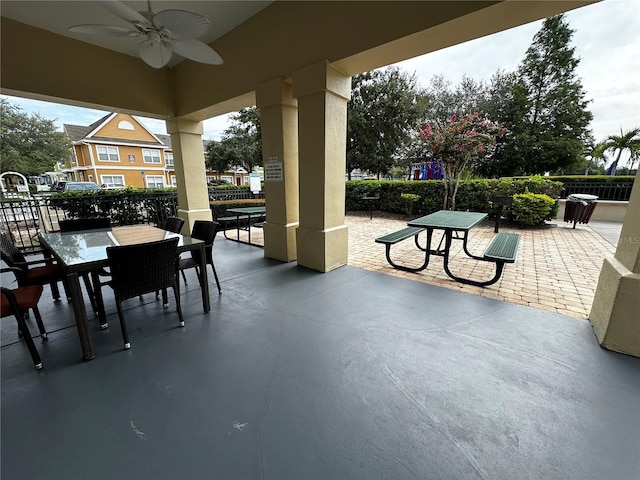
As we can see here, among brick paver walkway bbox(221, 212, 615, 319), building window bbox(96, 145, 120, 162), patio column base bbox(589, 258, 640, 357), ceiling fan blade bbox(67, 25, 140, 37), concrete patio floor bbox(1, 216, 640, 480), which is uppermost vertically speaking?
building window bbox(96, 145, 120, 162)

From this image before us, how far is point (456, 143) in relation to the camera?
7.29 meters

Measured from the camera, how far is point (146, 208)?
6730 millimetres

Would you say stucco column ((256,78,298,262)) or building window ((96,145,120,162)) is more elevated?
building window ((96,145,120,162))

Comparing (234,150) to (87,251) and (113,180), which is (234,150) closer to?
(113,180)

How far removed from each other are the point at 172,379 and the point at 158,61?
3.32 metres

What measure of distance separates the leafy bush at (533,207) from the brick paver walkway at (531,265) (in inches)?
10.5

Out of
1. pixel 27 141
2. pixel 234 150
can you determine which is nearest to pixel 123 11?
pixel 234 150

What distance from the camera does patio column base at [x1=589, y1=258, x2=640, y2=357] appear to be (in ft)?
6.20

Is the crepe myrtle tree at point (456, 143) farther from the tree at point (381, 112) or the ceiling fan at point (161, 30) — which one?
the ceiling fan at point (161, 30)

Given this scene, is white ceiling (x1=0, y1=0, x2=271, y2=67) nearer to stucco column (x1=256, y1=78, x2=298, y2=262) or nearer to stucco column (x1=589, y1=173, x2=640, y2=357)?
stucco column (x1=256, y1=78, x2=298, y2=262)

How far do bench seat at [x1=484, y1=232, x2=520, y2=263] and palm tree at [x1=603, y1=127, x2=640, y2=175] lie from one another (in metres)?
→ 15.3

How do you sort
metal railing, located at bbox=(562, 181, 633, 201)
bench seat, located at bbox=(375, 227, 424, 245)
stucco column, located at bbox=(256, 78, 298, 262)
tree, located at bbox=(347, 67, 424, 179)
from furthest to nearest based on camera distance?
tree, located at bbox=(347, 67, 424, 179), metal railing, located at bbox=(562, 181, 633, 201), stucco column, located at bbox=(256, 78, 298, 262), bench seat, located at bbox=(375, 227, 424, 245)

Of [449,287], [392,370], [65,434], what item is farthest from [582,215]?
[65,434]

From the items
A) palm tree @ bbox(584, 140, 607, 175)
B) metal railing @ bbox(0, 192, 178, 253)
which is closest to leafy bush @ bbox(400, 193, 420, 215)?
metal railing @ bbox(0, 192, 178, 253)
